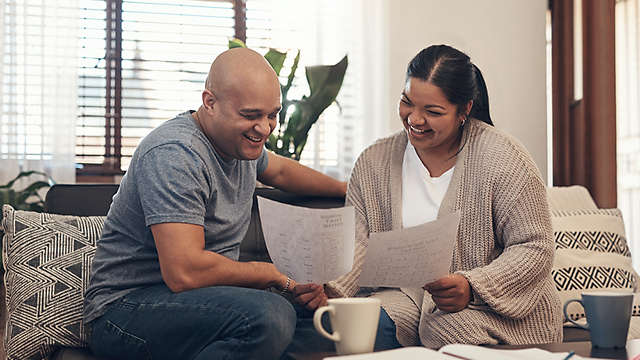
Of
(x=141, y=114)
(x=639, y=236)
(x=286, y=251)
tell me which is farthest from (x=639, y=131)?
(x=286, y=251)

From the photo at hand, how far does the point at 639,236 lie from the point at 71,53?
2779 millimetres

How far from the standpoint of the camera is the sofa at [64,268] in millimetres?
1566

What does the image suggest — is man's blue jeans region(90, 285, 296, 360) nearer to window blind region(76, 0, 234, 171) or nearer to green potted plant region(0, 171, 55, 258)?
green potted plant region(0, 171, 55, 258)

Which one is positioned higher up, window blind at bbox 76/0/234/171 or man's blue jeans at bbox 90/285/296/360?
window blind at bbox 76/0/234/171

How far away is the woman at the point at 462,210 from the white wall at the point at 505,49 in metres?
1.56

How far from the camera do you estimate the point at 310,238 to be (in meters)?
1.29

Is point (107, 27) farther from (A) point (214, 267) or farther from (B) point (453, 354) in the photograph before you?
(B) point (453, 354)

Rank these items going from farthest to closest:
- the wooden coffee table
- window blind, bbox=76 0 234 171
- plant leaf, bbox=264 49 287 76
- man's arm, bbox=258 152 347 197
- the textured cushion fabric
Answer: window blind, bbox=76 0 234 171 < plant leaf, bbox=264 49 287 76 < the textured cushion fabric < man's arm, bbox=258 152 347 197 < the wooden coffee table

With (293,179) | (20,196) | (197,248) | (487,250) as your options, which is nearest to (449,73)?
(487,250)

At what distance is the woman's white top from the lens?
5.49 ft

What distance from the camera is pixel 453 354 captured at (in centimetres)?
104

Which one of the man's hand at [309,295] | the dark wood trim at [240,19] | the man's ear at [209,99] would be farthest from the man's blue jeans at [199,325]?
the dark wood trim at [240,19]

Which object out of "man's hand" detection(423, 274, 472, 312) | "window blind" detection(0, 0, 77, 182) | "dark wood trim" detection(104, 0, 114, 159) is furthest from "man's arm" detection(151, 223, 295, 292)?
"dark wood trim" detection(104, 0, 114, 159)

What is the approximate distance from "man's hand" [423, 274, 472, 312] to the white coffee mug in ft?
1.43
